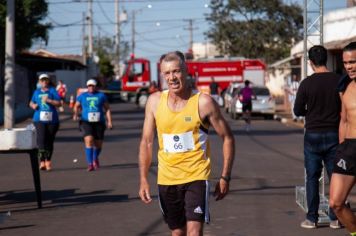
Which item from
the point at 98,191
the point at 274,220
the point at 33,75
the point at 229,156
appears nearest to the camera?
the point at 229,156

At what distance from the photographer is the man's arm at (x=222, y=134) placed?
712 centimetres

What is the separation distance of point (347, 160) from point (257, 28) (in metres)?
60.7

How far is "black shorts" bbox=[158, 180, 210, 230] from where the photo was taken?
7.10m

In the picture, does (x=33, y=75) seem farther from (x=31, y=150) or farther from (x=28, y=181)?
(x=31, y=150)

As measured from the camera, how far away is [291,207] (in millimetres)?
12258

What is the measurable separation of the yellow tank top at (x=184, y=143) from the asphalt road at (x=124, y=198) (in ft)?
10.3

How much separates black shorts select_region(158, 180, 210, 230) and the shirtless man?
4.77ft

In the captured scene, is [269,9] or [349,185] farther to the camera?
[269,9]

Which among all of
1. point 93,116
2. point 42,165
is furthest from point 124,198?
point 42,165

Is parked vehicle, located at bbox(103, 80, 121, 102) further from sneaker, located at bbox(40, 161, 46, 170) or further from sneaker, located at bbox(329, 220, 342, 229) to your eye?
sneaker, located at bbox(329, 220, 342, 229)

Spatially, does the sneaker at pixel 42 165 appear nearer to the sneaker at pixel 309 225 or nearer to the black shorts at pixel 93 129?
the black shorts at pixel 93 129

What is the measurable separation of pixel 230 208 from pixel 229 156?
16.6 feet

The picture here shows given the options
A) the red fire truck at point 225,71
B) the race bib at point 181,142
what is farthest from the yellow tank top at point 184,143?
the red fire truck at point 225,71

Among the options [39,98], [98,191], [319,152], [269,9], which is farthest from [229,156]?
[269,9]
